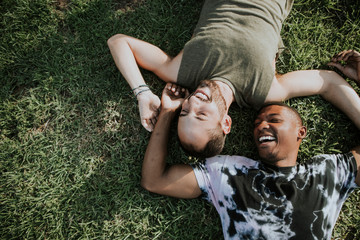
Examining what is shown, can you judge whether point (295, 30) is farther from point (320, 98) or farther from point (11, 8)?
point (11, 8)

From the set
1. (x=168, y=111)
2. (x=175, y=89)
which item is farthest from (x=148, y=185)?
(x=175, y=89)

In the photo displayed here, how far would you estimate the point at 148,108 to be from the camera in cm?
277

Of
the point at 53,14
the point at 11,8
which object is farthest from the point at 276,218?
the point at 11,8

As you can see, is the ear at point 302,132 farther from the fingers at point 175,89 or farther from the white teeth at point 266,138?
the fingers at point 175,89

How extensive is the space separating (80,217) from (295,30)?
135 inches

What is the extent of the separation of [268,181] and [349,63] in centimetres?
174

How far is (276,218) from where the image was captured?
7.92 feet

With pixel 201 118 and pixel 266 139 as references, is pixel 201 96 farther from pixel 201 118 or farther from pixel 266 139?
pixel 266 139

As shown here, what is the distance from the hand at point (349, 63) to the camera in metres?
2.83

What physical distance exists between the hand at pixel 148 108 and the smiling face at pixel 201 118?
482 mm

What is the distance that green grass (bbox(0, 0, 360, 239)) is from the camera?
282 centimetres

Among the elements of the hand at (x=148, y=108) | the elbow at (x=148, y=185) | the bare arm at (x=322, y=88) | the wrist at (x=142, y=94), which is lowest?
the elbow at (x=148, y=185)

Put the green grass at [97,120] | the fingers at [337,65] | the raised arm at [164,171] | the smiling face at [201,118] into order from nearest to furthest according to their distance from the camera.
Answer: the smiling face at [201,118] → the raised arm at [164,171] → the green grass at [97,120] → the fingers at [337,65]

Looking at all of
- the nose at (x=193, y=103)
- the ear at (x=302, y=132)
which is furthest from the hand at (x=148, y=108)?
the ear at (x=302, y=132)
